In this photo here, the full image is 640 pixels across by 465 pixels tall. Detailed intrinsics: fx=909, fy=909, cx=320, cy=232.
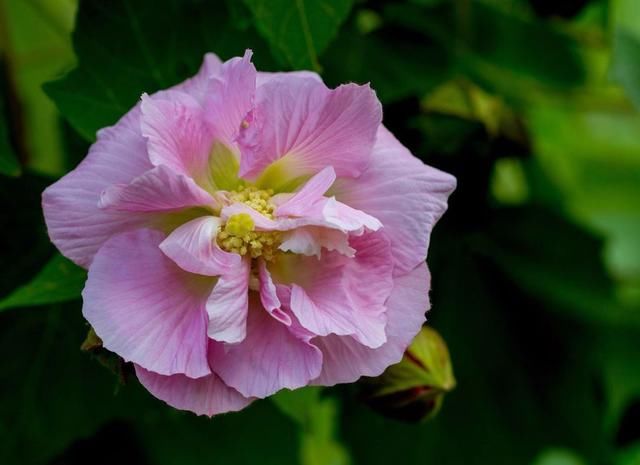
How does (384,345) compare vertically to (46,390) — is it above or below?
above

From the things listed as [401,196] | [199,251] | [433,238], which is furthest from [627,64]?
[199,251]

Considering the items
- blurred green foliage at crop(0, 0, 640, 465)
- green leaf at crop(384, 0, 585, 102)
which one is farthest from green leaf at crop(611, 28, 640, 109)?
green leaf at crop(384, 0, 585, 102)

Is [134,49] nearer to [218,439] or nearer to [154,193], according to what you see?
[154,193]

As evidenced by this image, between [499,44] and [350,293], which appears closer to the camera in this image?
[350,293]

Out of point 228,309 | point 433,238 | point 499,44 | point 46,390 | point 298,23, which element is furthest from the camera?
point 499,44

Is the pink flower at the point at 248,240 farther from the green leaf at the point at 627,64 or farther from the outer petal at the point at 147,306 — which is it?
the green leaf at the point at 627,64

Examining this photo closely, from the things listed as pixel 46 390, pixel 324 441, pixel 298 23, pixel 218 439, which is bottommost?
pixel 324 441

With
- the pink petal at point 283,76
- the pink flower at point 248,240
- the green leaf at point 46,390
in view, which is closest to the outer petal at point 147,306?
the pink flower at point 248,240
